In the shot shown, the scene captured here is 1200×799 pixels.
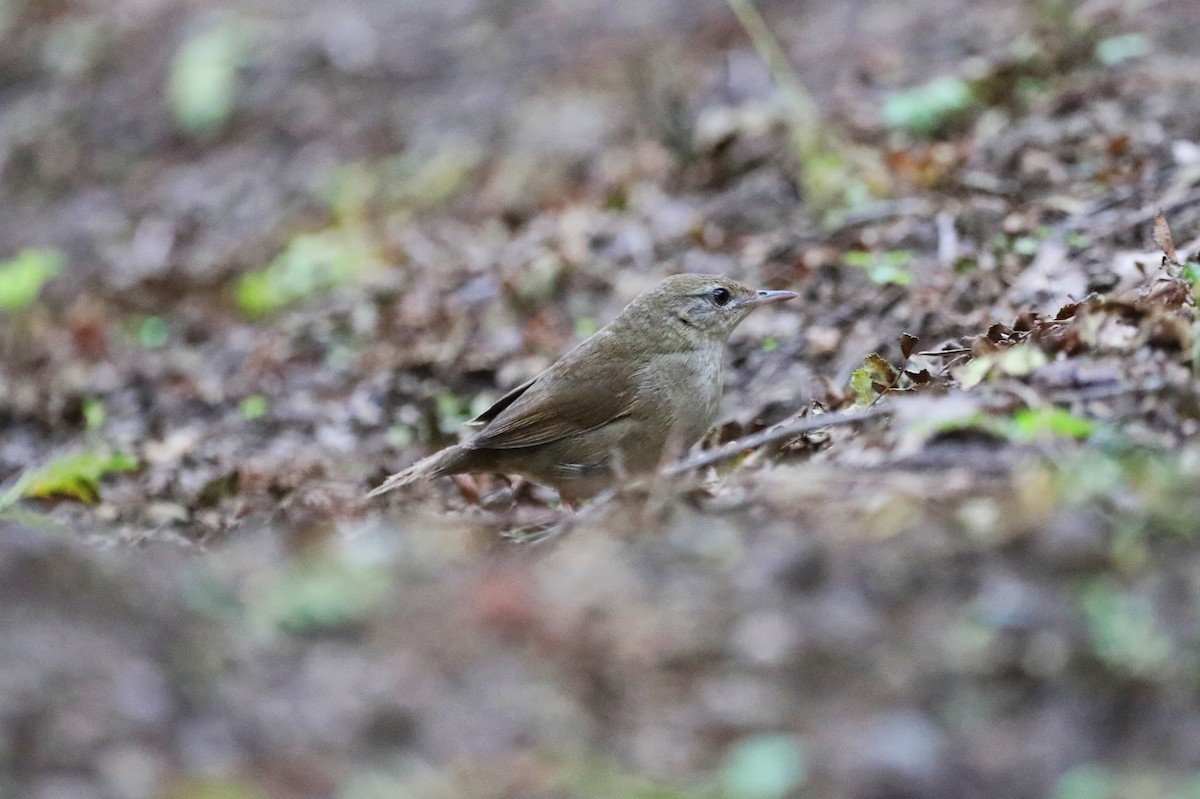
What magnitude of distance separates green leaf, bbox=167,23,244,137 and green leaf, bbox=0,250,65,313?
2200 millimetres

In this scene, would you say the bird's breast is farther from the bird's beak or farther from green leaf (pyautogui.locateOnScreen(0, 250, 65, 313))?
green leaf (pyautogui.locateOnScreen(0, 250, 65, 313))

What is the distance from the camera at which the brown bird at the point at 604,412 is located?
5.98 m

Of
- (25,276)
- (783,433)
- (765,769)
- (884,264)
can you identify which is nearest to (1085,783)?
(765,769)

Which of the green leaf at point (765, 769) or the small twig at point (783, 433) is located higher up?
the small twig at point (783, 433)

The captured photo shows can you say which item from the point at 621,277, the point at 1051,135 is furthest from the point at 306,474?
the point at 1051,135

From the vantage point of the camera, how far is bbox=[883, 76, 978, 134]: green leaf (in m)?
9.20

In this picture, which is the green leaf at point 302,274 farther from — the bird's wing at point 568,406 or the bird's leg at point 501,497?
the bird's wing at point 568,406

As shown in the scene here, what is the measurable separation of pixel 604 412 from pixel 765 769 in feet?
9.61

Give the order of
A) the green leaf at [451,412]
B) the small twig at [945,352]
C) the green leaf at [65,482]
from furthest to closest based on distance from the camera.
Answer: the green leaf at [451,412] < the green leaf at [65,482] < the small twig at [945,352]

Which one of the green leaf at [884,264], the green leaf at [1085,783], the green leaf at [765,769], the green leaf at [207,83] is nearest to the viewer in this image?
the green leaf at [1085,783]

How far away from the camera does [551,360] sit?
316 inches

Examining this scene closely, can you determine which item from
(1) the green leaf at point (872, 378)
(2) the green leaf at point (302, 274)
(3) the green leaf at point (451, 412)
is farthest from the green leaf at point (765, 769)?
(2) the green leaf at point (302, 274)

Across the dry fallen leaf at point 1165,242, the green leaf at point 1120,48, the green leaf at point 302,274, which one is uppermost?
the dry fallen leaf at point 1165,242

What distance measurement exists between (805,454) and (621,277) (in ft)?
11.9
